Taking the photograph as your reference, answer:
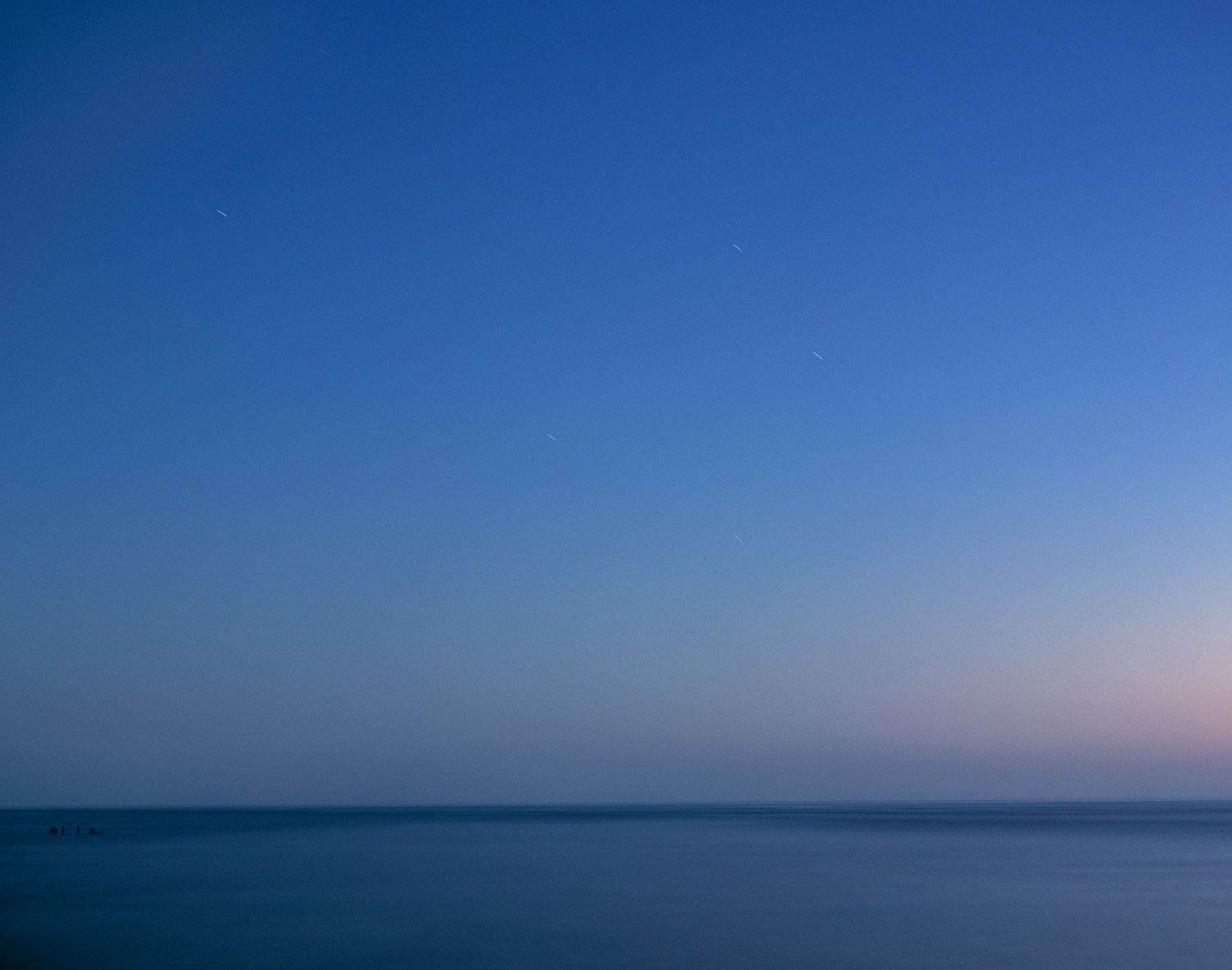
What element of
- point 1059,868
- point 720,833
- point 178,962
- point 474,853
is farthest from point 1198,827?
point 178,962

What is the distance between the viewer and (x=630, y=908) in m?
28.9

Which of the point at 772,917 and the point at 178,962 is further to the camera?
the point at 772,917

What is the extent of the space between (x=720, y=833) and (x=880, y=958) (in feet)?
191

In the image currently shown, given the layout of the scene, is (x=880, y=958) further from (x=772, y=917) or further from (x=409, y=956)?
(x=409, y=956)

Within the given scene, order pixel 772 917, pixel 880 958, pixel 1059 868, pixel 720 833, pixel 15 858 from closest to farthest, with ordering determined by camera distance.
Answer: pixel 880 958 < pixel 772 917 < pixel 1059 868 < pixel 15 858 < pixel 720 833

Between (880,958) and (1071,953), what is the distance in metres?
3.69

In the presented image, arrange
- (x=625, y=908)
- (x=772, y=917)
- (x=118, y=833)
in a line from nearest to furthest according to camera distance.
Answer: (x=772, y=917) → (x=625, y=908) → (x=118, y=833)

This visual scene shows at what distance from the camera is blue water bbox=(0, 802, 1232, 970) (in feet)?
70.0

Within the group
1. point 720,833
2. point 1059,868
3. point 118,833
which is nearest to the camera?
point 1059,868

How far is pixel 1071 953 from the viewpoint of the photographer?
21266 mm

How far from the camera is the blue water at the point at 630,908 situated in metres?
21.3

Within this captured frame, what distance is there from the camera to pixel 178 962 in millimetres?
20969

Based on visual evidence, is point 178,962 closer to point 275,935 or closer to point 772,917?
point 275,935

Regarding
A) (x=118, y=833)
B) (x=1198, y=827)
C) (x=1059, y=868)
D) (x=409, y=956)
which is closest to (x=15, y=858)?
(x=118, y=833)
